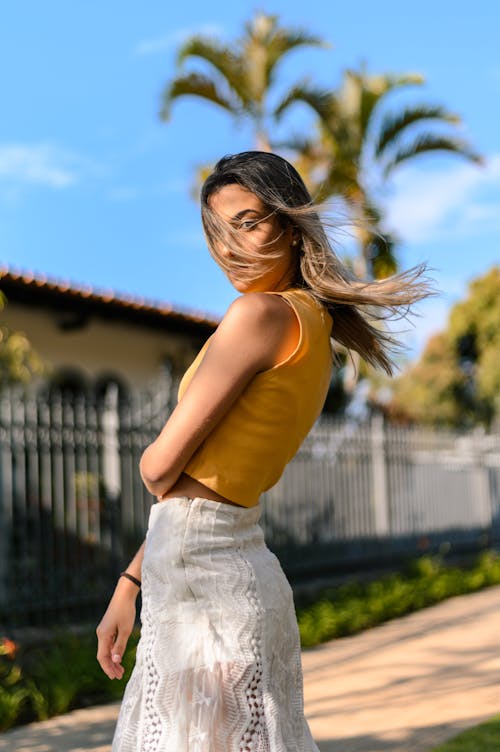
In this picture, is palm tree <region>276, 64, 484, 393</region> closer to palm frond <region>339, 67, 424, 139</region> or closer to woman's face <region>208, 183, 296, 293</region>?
palm frond <region>339, 67, 424, 139</region>

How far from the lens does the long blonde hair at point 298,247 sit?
2.02 meters

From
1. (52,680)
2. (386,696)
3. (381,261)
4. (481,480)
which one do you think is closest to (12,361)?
(52,680)

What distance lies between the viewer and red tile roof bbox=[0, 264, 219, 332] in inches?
449

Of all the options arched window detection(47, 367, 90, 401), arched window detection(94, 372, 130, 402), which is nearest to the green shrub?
arched window detection(47, 367, 90, 401)

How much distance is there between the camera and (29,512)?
7883 millimetres

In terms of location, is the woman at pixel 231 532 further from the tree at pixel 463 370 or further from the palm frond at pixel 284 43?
the tree at pixel 463 370

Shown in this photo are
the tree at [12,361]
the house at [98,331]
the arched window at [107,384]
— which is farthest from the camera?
the arched window at [107,384]

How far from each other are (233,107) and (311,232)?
13217 mm

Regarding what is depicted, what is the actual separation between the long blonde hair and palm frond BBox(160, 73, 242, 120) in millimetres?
12835

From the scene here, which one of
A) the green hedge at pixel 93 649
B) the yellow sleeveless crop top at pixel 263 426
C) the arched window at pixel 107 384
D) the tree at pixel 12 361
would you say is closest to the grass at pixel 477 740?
the green hedge at pixel 93 649

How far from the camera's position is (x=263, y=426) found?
1887mm

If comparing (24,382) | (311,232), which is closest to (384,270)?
(24,382)

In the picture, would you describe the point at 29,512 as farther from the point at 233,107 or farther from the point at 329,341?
the point at 233,107

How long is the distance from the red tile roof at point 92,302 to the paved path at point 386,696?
508cm
